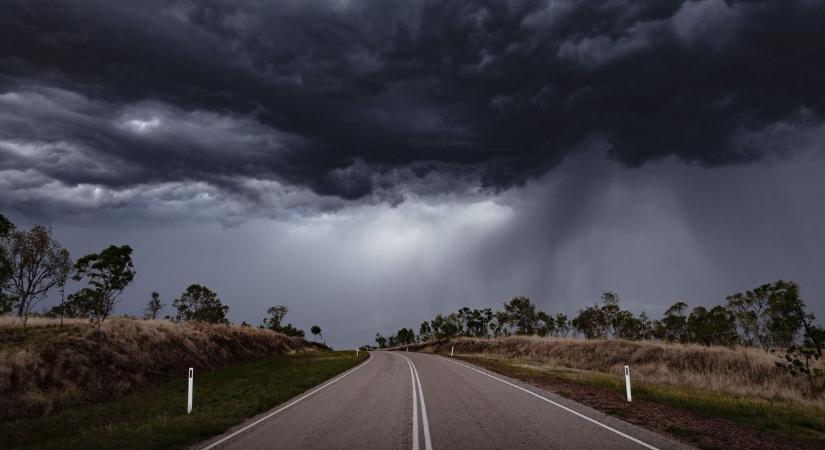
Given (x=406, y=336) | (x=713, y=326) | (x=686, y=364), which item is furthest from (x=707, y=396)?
(x=406, y=336)

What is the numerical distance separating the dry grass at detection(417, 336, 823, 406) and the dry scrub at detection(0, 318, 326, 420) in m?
27.6

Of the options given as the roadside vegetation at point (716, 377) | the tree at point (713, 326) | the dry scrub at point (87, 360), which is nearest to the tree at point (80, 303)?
the dry scrub at point (87, 360)

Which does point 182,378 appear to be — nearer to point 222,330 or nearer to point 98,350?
point 98,350

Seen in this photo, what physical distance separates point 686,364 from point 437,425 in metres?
30.7

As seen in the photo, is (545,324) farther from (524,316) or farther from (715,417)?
(715,417)

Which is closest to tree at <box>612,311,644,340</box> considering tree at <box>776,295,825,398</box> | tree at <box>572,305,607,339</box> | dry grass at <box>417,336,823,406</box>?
tree at <box>572,305,607,339</box>

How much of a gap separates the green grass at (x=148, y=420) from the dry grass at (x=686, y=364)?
21022 mm

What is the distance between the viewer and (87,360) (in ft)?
72.2

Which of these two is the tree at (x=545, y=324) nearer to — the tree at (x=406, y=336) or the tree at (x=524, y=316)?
the tree at (x=524, y=316)

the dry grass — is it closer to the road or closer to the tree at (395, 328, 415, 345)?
the road

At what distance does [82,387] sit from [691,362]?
3791 centimetres

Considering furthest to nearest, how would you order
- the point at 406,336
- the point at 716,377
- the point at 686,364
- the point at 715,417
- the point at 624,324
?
the point at 406,336 → the point at 624,324 → the point at 686,364 → the point at 716,377 → the point at 715,417

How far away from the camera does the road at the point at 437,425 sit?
968 centimetres

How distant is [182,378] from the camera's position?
89.4ft
